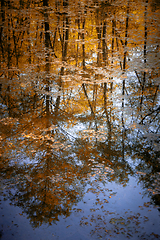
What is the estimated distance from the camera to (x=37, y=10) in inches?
535

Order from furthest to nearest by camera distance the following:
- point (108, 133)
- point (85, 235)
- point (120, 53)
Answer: point (120, 53)
point (108, 133)
point (85, 235)

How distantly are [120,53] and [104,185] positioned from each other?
849 cm

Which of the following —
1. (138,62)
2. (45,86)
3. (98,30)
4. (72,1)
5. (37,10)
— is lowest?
(45,86)

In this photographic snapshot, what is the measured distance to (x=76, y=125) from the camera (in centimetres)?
469

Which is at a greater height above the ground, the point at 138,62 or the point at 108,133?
the point at 138,62

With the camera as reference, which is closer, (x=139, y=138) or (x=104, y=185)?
(x=104, y=185)

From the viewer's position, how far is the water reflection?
2820mm

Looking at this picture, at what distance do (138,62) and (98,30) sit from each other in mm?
6243

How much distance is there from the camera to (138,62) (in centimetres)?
810

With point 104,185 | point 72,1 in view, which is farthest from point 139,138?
point 72,1

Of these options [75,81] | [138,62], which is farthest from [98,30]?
[75,81]

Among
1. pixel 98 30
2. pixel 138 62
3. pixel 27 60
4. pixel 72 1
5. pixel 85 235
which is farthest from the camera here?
pixel 72 1

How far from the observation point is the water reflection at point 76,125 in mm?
2820

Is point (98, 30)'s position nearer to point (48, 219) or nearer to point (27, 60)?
point (27, 60)
